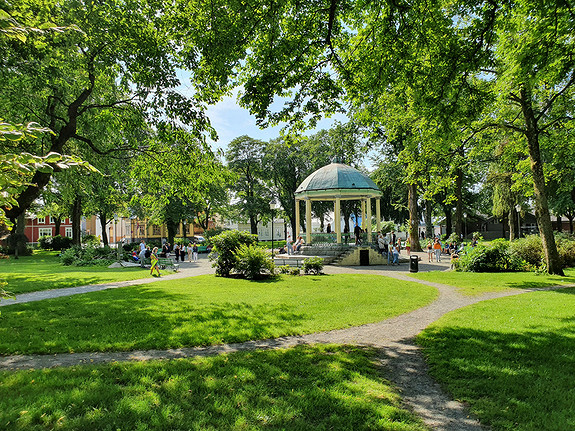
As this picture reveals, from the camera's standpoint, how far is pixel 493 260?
17.7 m

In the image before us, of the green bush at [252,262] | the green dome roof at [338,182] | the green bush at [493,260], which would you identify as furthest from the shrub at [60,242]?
the green bush at [493,260]

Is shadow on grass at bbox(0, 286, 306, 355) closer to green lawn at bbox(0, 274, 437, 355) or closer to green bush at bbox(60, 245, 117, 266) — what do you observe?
green lawn at bbox(0, 274, 437, 355)

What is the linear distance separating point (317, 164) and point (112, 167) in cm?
2871

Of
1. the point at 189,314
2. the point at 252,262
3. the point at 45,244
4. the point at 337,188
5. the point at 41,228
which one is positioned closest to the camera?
the point at 189,314

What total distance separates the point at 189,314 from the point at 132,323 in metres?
1.29

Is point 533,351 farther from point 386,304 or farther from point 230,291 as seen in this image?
point 230,291

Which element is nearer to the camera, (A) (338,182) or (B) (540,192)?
(B) (540,192)

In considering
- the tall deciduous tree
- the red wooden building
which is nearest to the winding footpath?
the tall deciduous tree

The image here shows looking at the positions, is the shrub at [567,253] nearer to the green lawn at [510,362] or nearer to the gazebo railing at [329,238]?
the gazebo railing at [329,238]

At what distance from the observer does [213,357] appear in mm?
5316

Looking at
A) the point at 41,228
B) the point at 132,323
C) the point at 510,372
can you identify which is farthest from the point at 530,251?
the point at 41,228

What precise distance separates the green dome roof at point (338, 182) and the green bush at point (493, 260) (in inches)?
348

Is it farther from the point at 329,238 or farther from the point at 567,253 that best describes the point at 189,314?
the point at 567,253

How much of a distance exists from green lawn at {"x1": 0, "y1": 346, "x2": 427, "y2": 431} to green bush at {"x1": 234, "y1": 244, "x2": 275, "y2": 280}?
995 centimetres
